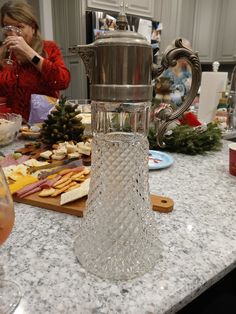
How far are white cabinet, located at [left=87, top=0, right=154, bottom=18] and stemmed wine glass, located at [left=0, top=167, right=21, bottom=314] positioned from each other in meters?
2.27

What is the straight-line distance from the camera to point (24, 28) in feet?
4.49

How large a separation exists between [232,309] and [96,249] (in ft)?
1.17

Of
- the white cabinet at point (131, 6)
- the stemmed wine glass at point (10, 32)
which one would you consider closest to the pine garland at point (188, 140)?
the stemmed wine glass at point (10, 32)

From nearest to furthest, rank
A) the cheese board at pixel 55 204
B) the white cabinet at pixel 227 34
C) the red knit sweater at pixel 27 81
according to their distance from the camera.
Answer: the cheese board at pixel 55 204
the red knit sweater at pixel 27 81
the white cabinet at pixel 227 34

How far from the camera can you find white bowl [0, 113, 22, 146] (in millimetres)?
837

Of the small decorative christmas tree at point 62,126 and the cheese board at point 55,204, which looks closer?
the cheese board at point 55,204

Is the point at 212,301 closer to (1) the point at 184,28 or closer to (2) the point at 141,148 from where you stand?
(2) the point at 141,148

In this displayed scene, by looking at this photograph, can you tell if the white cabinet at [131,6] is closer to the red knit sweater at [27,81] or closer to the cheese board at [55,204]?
the red knit sweater at [27,81]

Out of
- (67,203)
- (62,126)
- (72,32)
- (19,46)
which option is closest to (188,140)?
(62,126)

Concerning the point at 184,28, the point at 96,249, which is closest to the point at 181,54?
the point at 96,249

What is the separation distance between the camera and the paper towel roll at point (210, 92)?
1.24 m

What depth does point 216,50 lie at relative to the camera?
3385mm

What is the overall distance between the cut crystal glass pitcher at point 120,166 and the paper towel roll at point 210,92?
976mm

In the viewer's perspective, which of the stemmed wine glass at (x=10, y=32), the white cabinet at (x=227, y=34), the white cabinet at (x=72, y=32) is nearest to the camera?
the stemmed wine glass at (x=10, y=32)
